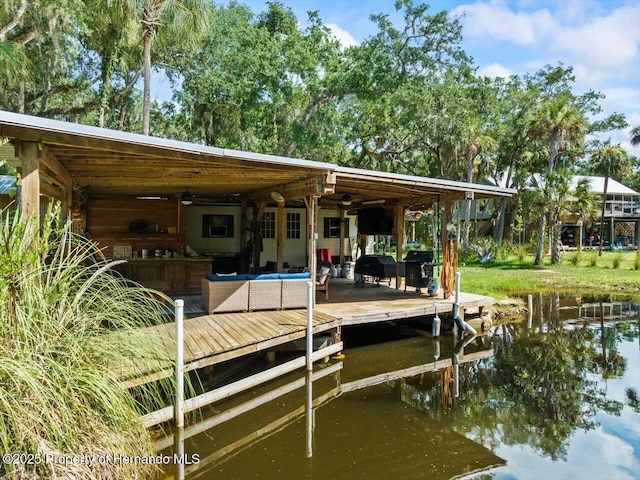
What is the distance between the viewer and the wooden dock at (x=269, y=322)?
16.4 ft

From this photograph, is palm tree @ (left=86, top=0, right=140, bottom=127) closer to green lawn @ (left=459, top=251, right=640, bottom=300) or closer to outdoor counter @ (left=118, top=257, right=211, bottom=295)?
outdoor counter @ (left=118, top=257, right=211, bottom=295)

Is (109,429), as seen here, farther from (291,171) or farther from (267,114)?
(267,114)

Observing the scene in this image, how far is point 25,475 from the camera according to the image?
8.77 ft

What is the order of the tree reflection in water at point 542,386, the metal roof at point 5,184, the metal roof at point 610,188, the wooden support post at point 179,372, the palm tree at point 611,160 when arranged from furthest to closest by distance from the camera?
the metal roof at point 610,188 → the palm tree at point 611,160 → the metal roof at point 5,184 → the tree reflection in water at point 542,386 → the wooden support post at point 179,372

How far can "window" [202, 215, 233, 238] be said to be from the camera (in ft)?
42.4

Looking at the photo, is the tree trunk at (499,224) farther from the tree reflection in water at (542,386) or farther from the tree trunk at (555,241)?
the tree reflection in water at (542,386)

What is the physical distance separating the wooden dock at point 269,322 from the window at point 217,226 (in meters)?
3.93

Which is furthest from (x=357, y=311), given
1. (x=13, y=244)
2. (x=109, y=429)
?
(x=13, y=244)

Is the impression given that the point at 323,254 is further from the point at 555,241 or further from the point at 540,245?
the point at 555,241

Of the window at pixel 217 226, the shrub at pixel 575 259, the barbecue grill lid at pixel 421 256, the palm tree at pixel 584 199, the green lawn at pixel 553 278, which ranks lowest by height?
the green lawn at pixel 553 278

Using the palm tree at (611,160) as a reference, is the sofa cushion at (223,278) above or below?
below

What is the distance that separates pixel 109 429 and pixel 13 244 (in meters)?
1.44

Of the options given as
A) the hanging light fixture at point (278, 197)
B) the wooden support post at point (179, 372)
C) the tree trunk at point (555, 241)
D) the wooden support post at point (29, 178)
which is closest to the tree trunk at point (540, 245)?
the tree trunk at point (555, 241)

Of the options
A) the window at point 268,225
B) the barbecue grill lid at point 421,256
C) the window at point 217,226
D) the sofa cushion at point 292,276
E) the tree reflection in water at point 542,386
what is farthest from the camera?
the window at point 268,225
